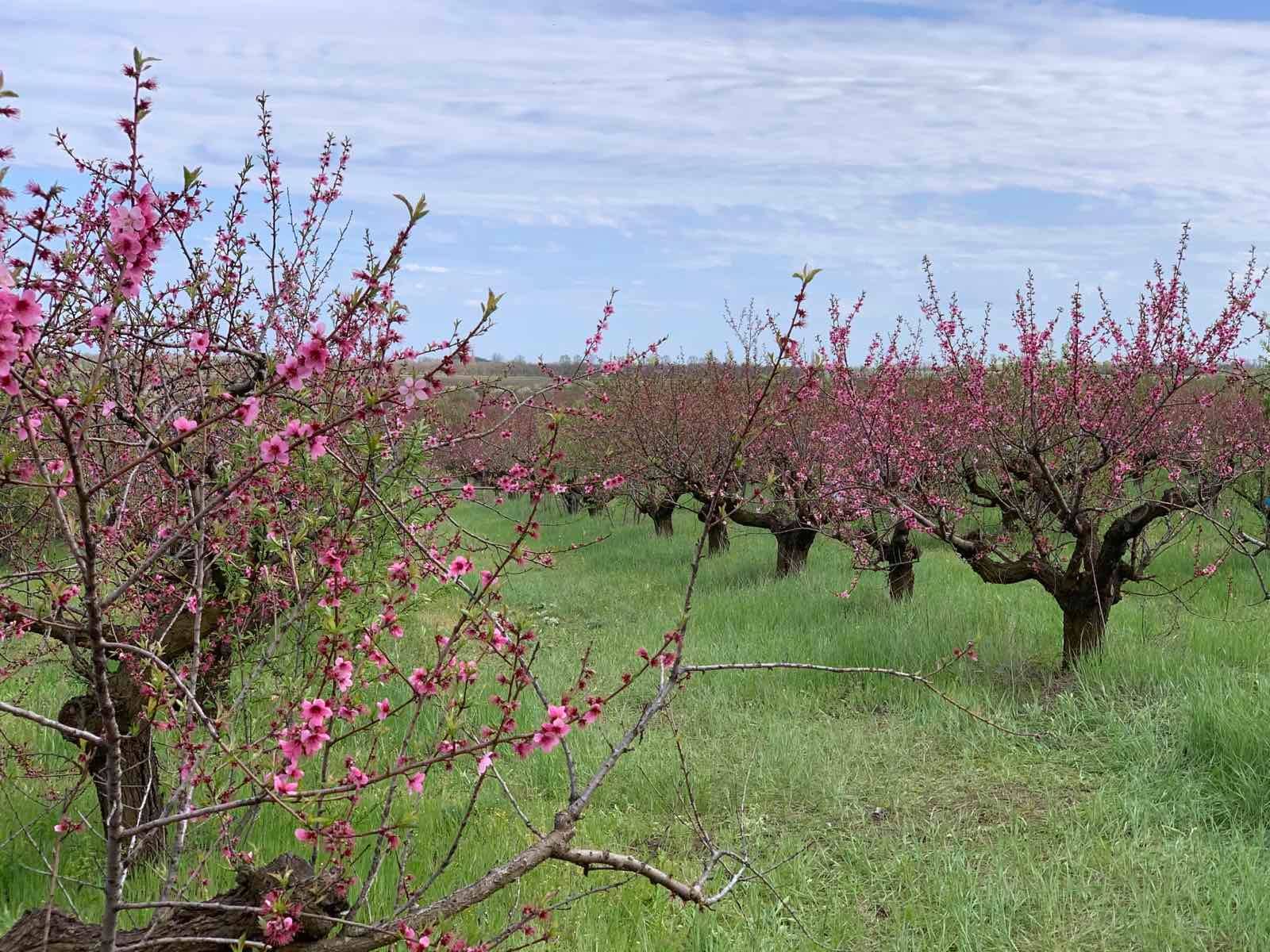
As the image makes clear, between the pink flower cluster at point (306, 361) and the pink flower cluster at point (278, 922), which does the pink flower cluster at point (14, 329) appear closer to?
the pink flower cluster at point (306, 361)

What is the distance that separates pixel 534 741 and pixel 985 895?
3.05m

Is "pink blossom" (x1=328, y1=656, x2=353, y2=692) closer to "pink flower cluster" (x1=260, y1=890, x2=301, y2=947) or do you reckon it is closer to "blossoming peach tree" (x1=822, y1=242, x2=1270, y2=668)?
"pink flower cluster" (x1=260, y1=890, x2=301, y2=947)

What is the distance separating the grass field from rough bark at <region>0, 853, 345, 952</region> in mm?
376

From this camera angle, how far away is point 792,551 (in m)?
12.1

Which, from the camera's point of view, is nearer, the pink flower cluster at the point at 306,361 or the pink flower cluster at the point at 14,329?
the pink flower cluster at the point at 14,329

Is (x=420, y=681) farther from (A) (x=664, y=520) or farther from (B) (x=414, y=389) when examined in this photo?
(A) (x=664, y=520)

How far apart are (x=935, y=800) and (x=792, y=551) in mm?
6843

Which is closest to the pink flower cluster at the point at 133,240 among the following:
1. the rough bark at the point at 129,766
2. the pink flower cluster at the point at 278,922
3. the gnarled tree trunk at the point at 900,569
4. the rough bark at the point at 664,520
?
the pink flower cluster at the point at 278,922

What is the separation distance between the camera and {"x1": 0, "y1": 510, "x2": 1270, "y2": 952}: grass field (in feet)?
13.5

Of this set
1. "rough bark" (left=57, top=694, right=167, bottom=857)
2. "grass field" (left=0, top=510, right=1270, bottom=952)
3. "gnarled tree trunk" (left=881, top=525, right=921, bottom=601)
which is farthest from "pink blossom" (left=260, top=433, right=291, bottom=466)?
"gnarled tree trunk" (left=881, top=525, right=921, bottom=601)

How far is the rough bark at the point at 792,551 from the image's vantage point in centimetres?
1197

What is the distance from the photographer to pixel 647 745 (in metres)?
6.20

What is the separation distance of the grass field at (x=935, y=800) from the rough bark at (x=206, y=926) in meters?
0.38

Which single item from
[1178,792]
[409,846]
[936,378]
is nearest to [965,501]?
[936,378]
